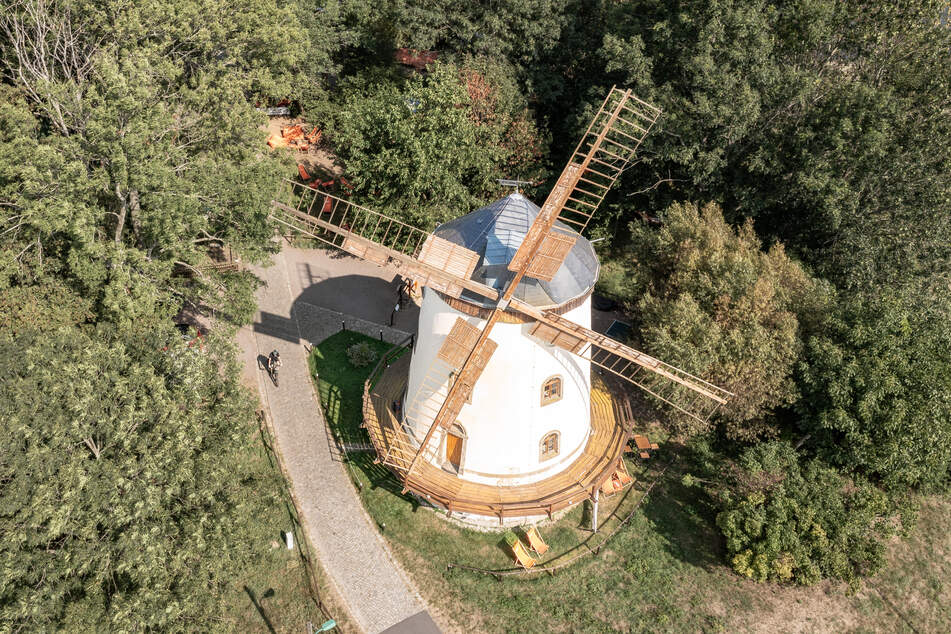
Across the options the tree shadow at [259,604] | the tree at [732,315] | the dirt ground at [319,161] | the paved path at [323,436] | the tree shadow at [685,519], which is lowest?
the tree shadow at [259,604]

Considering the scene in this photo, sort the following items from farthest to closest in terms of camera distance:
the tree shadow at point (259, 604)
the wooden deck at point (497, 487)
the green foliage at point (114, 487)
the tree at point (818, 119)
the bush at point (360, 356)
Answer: the bush at point (360, 356) → the tree at point (818, 119) → the wooden deck at point (497, 487) → the tree shadow at point (259, 604) → the green foliage at point (114, 487)

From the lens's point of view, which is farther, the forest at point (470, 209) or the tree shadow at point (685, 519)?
the tree shadow at point (685, 519)

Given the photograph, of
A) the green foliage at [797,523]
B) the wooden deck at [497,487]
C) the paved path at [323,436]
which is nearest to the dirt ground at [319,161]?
the paved path at [323,436]

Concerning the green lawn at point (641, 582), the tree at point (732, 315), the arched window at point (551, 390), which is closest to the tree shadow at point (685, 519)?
the green lawn at point (641, 582)

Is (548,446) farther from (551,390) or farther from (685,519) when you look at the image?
(685,519)

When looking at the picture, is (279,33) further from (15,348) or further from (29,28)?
(15,348)

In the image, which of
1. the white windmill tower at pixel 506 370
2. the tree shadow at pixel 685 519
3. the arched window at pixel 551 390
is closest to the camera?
A: the white windmill tower at pixel 506 370

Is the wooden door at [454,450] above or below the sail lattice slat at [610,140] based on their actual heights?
below

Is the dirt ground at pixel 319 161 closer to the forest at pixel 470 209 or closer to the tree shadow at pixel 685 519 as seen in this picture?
the forest at pixel 470 209
